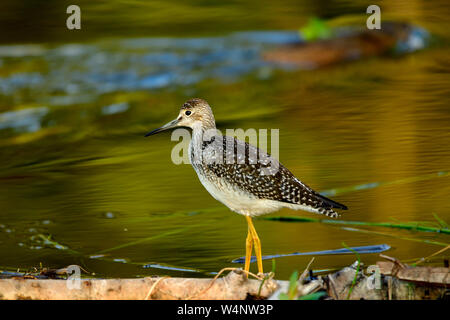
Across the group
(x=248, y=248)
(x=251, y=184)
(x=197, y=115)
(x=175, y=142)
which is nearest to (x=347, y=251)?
(x=248, y=248)

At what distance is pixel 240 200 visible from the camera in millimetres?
5922

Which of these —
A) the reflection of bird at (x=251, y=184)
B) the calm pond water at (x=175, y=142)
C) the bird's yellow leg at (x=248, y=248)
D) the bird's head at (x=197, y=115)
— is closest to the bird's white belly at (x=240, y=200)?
the reflection of bird at (x=251, y=184)

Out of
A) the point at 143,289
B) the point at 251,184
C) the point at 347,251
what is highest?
the point at 251,184

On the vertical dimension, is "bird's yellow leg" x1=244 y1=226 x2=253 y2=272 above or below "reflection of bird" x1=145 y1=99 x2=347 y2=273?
below

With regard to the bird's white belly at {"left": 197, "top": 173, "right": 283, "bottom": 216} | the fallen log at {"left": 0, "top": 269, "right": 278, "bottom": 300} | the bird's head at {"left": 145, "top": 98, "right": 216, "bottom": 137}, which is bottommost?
the fallen log at {"left": 0, "top": 269, "right": 278, "bottom": 300}

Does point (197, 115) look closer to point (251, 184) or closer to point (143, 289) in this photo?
point (251, 184)

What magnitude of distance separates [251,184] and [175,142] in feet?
11.9

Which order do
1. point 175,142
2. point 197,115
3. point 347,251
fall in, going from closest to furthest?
1. point 347,251
2. point 197,115
3. point 175,142

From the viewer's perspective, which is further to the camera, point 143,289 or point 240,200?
point 240,200

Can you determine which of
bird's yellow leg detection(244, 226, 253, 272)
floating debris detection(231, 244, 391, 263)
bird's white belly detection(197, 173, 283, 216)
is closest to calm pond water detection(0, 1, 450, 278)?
floating debris detection(231, 244, 391, 263)

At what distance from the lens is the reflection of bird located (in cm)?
579

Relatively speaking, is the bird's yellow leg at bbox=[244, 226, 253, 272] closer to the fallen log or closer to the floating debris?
the floating debris

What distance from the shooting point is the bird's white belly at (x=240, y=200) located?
5.92 m
